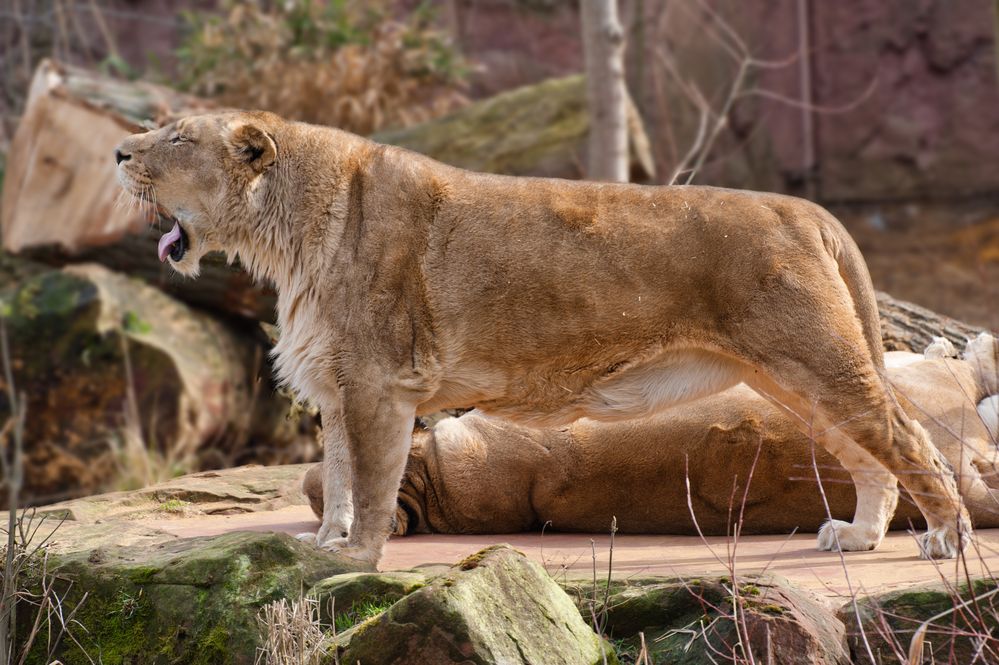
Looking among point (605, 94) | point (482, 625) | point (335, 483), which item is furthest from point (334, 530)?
point (605, 94)

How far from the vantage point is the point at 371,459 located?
4.89m

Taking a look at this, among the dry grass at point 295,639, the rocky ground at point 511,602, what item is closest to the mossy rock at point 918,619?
the rocky ground at point 511,602

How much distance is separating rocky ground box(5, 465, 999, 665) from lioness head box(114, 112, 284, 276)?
1210 millimetres

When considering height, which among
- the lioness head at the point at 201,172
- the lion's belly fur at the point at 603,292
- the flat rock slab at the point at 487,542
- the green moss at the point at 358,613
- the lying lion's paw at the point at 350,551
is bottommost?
the flat rock slab at the point at 487,542

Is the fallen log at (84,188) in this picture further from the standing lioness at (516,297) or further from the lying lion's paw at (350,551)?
the lying lion's paw at (350,551)

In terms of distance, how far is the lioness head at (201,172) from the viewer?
5.19 metres

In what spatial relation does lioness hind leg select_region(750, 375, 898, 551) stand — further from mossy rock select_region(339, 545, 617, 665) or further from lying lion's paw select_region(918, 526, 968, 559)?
mossy rock select_region(339, 545, 617, 665)

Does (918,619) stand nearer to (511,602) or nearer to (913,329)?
(511,602)

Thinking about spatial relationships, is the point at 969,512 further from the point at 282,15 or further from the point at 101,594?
the point at 282,15

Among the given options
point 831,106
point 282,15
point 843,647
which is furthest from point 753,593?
Result: point 831,106

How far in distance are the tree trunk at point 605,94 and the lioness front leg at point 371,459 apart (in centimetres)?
470

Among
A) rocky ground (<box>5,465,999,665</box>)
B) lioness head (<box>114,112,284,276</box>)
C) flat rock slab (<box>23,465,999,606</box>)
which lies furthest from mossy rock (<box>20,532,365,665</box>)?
lioness head (<box>114,112,284,276</box>)

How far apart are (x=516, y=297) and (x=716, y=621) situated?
157 cm

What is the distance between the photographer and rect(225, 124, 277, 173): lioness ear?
516 cm
